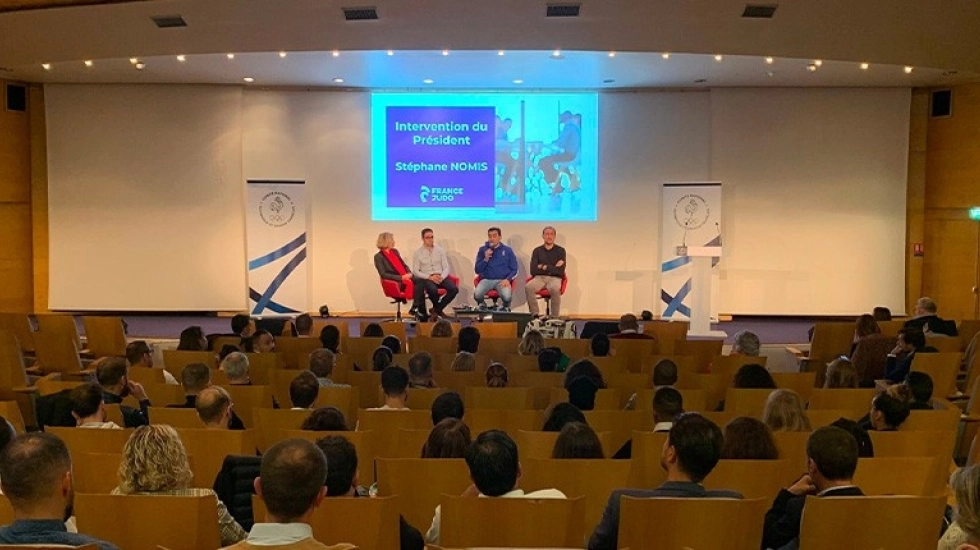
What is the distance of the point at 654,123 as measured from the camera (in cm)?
1575

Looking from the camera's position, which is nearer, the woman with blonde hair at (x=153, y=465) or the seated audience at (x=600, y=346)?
the woman with blonde hair at (x=153, y=465)

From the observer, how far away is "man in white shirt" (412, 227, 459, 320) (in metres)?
14.3

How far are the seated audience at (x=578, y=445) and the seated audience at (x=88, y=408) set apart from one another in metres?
2.22

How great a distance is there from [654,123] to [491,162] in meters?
2.47

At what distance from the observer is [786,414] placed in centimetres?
519

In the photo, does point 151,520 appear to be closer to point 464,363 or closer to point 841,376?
point 464,363

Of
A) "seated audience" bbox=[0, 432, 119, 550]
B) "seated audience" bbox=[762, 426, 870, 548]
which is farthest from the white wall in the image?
"seated audience" bbox=[0, 432, 119, 550]

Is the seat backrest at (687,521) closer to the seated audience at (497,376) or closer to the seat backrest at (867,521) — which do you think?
the seat backrest at (867,521)

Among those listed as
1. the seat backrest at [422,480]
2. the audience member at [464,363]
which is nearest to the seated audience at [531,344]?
the audience member at [464,363]

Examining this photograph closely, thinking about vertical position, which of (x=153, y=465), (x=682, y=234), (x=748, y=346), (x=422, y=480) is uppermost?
(x=682, y=234)

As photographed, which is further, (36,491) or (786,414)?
(786,414)

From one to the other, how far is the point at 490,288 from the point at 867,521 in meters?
11.3

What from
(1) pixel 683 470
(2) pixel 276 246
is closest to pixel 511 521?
(1) pixel 683 470

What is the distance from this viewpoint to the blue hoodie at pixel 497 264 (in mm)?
14625
